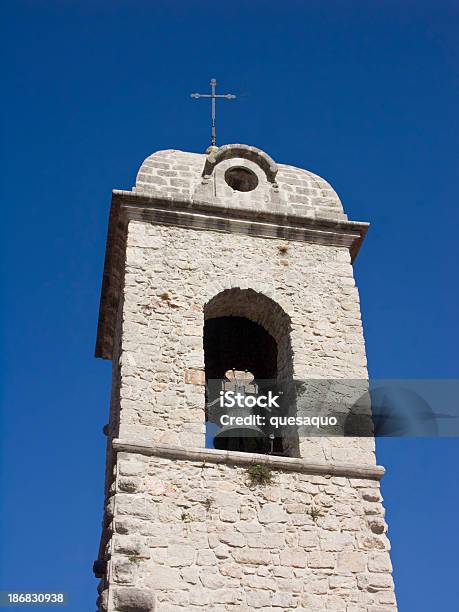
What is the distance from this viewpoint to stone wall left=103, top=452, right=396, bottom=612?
7430 millimetres

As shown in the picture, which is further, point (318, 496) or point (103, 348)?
point (103, 348)

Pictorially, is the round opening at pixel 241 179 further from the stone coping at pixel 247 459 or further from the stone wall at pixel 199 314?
the stone coping at pixel 247 459

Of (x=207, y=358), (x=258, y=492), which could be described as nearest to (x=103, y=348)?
(x=207, y=358)

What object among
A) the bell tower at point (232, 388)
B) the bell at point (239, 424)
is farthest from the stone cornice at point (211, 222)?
the bell at point (239, 424)

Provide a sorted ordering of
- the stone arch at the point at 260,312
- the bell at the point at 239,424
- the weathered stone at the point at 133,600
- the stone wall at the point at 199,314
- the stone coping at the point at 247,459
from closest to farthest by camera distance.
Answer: the weathered stone at the point at 133,600
the stone coping at the point at 247,459
the stone wall at the point at 199,314
the bell at the point at 239,424
the stone arch at the point at 260,312

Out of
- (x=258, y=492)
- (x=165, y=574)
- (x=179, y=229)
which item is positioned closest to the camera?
(x=165, y=574)

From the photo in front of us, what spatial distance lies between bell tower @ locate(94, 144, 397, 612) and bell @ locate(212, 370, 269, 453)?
0.08 ft

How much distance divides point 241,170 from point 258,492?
386 cm

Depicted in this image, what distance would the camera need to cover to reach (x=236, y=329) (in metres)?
10.6

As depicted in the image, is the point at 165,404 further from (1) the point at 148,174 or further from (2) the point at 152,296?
(1) the point at 148,174

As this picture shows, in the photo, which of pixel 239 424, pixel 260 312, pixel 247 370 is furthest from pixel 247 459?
pixel 247 370

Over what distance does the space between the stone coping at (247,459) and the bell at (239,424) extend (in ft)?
2.99

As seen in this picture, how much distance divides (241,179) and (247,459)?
3536 millimetres

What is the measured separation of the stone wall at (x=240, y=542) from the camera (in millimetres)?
7430
